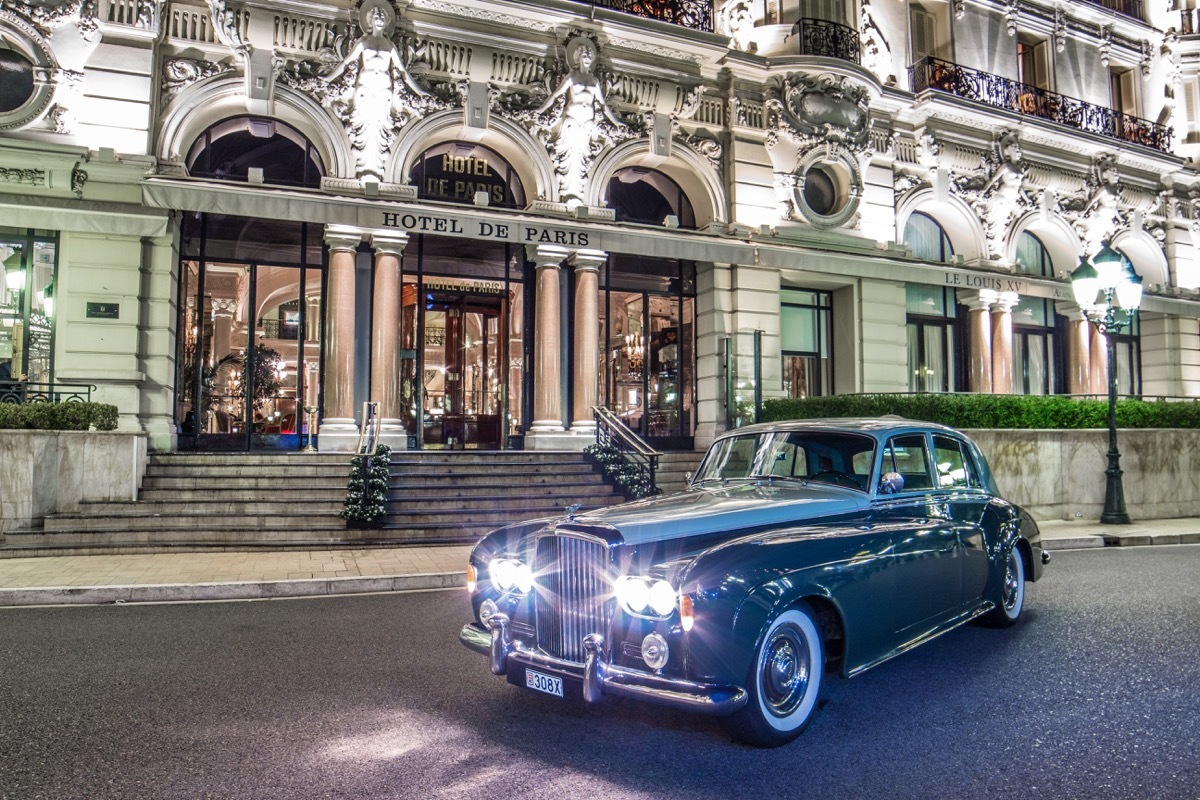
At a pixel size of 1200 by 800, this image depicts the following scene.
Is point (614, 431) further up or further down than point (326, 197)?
further down

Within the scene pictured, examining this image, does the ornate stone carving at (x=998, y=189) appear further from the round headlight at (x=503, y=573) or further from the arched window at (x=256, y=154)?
the round headlight at (x=503, y=573)

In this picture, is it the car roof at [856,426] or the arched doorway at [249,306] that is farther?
the arched doorway at [249,306]

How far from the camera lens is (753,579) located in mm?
3844

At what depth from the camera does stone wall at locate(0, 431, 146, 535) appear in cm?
1086

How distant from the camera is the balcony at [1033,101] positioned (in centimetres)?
2062

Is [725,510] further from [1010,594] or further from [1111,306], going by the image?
[1111,306]

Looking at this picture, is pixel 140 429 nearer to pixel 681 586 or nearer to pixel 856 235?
pixel 681 586

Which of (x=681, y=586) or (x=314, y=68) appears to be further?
(x=314, y=68)

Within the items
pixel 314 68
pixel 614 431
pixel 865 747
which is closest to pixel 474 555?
pixel 865 747

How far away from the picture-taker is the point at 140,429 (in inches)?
533

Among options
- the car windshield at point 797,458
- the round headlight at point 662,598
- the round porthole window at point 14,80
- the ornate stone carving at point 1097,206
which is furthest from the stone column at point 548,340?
the ornate stone carving at point 1097,206

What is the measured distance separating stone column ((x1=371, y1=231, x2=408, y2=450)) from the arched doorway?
1.67 m

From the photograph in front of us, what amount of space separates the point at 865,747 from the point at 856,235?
17.4m

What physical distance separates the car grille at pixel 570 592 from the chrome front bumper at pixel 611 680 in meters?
0.10
